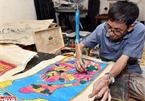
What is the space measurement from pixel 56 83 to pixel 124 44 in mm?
614

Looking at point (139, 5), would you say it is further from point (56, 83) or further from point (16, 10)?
point (56, 83)

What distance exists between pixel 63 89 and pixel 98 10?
10.0 ft

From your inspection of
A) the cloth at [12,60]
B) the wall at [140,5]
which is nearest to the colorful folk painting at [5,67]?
the cloth at [12,60]

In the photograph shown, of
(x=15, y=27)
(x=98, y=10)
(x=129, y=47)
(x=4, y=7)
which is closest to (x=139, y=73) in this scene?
(x=129, y=47)

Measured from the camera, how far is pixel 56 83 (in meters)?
0.82

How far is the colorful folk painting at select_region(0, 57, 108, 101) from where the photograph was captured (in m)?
0.71

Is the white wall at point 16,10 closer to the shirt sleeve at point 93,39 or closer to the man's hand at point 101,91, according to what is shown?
the shirt sleeve at point 93,39

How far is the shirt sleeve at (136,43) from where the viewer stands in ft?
3.62

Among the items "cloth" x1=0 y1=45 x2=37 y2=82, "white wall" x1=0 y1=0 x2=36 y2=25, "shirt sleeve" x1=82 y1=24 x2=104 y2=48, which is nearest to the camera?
"cloth" x1=0 y1=45 x2=37 y2=82

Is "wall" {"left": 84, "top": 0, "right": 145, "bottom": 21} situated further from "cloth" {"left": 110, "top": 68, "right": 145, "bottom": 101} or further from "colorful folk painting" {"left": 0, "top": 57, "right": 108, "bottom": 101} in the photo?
"colorful folk painting" {"left": 0, "top": 57, "right": 108, "bottom": 101}

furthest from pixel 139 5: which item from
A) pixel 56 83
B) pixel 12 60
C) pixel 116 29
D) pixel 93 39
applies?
pixel 56 83


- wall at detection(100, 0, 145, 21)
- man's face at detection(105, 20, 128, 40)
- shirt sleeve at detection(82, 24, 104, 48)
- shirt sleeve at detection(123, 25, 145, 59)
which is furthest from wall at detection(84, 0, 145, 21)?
man's face at detection(105, 20, 128, 40)

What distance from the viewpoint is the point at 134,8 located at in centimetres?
106

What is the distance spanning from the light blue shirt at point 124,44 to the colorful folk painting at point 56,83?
0.24 meters
